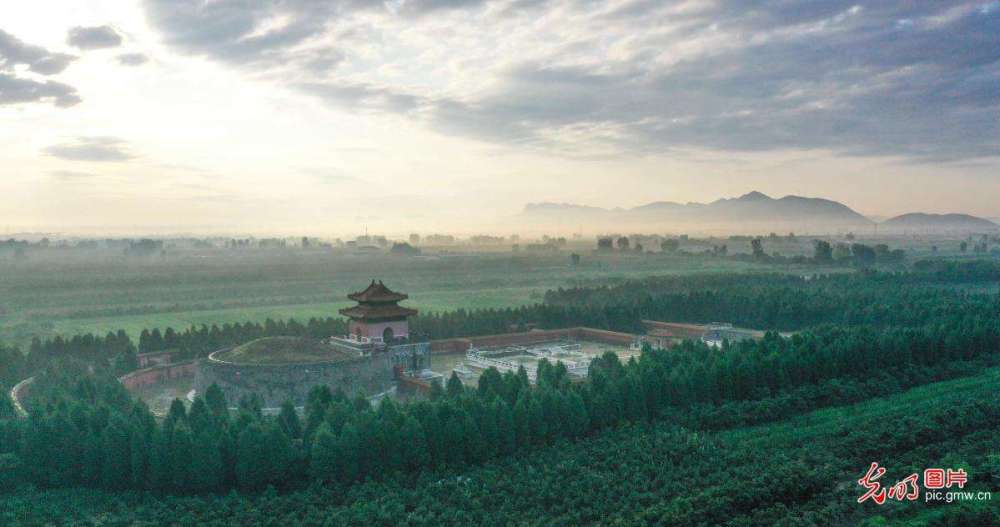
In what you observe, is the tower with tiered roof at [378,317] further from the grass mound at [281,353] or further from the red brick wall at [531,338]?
the red brick wall at [531,338]

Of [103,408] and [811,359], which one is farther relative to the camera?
[811,359]

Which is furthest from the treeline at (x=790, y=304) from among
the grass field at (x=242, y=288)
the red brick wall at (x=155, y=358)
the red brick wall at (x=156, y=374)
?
the red brick wall at (x=155, y=358)

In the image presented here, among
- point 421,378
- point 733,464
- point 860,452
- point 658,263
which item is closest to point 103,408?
point 421,378

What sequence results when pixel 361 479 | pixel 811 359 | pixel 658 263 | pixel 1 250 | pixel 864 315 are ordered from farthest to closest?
1. pixel 1 250
2. pixel 658 263
3. pixel 864 315
4. pixel 811 359
5. pixel 361 479

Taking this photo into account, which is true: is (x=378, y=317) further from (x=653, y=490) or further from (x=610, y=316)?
(x=653, y=490)

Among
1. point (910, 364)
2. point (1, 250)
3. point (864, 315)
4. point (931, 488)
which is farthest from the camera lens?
point (1, 250)

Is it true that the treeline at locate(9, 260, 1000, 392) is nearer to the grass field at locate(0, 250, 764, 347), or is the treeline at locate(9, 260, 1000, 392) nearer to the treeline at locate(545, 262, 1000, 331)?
the treeline at locate(545, 262, 1000, 331)

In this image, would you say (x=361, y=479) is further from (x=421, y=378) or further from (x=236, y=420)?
(x=421, y=378)
